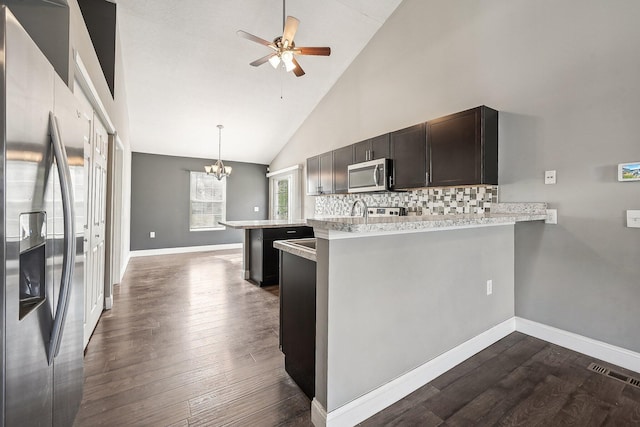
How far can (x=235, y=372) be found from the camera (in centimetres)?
190

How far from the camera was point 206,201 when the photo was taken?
7.18 meters

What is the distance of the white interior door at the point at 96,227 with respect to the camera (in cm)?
228

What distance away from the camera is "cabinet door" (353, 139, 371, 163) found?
391 cm

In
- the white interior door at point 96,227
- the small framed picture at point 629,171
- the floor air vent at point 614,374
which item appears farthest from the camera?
the white interior door at point 96,227

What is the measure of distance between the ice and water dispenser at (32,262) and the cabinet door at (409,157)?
2979mm

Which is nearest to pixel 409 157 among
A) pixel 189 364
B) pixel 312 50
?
pixel 312 50

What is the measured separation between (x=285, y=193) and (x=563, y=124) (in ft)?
18.7

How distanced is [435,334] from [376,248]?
2.69ft

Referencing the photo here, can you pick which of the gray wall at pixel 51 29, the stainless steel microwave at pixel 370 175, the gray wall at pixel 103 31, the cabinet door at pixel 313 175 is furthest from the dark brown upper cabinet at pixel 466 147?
the gray wall at pixel 103 31

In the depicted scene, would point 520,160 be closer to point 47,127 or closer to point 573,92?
point 573,92

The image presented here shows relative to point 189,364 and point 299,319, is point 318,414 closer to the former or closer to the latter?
point 299,319

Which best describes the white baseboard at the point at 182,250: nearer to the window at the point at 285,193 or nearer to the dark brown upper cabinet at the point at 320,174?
the window at the point at 285,193

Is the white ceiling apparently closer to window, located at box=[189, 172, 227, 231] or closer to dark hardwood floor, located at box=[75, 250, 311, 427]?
window, located at box=[189, 172, 227, 231]

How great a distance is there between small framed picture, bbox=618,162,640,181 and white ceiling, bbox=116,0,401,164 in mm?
3036
